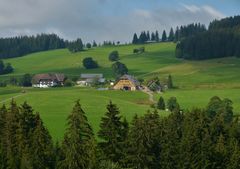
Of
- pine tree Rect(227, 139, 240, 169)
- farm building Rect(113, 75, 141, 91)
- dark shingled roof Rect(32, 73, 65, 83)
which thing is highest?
dark shingled roof Rect(32, 73, 65, 83)

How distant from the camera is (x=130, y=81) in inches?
6481

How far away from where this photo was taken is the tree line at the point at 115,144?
50.0 m

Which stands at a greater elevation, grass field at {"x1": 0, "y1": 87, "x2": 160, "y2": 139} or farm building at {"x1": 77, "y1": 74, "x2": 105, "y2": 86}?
farm building at {"x1": 77, "y1": 74, "x2": 105, "y2": 86}

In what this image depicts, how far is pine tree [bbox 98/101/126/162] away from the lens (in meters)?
53.8

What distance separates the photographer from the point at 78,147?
49.5 metres

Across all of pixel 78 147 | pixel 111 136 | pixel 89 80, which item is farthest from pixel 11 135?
pixel 89 80

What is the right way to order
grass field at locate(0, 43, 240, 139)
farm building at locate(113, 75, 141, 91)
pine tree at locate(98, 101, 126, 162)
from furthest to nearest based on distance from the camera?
farm building at locate(113, 75, 141, 91)
grass field at locate(0, 43, 240, 139)
pine tree at locate(98, 101, 126, 162)

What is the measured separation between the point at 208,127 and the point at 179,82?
110162 mm

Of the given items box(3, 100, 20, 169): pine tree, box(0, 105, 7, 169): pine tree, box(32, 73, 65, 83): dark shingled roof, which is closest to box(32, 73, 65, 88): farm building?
box(32, 73, 65, 83): dark shingled roof

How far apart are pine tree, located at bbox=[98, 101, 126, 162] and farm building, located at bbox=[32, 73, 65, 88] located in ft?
432

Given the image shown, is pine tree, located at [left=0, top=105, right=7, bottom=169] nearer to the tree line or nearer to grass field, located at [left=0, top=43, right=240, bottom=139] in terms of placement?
the tree line

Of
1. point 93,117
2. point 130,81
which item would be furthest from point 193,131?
point 130,81

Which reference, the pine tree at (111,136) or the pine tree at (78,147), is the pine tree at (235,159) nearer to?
the pine tree at (111,136)

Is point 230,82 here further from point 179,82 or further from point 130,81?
point 130,81
